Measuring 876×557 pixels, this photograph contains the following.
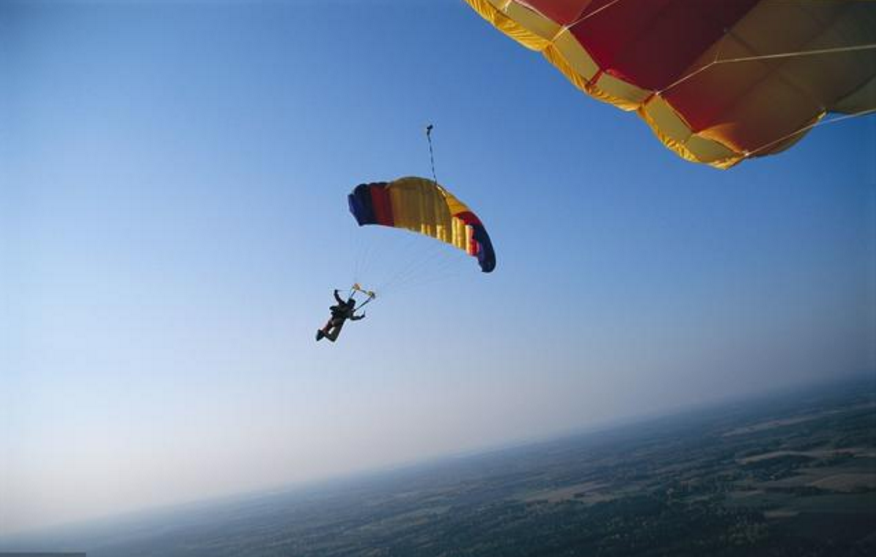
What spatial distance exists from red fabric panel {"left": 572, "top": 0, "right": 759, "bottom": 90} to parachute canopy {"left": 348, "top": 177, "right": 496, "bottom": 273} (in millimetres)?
4717

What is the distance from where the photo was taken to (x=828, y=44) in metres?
4.80

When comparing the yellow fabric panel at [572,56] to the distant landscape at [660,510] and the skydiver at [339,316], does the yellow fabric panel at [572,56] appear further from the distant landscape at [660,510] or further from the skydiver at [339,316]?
the distant landscape at [660,510]

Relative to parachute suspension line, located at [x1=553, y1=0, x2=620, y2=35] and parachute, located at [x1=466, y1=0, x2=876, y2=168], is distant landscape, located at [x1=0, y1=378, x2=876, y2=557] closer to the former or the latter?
parachute, located at [x1=466, y1=0, x2=876, y2=168]

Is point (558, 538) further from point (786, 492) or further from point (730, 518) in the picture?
point (786, 492)

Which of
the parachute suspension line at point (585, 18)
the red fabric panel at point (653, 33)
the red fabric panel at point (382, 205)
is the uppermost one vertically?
the red fabric panel at point (382, 205)

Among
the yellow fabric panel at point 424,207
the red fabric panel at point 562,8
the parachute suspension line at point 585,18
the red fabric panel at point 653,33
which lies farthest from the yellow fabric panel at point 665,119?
the yellow fabric panel at point 424,207

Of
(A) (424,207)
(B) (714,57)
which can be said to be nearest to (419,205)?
(A) (424,207)

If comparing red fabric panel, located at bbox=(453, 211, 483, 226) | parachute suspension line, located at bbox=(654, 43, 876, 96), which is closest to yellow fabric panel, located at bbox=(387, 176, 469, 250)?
red fabric panel, located at bbox=(453, 211, 483, 226)

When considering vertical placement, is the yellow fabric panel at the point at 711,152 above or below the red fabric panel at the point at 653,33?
below

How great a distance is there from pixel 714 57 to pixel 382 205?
6331 mm

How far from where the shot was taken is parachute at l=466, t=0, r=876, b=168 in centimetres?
479

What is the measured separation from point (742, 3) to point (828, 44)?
0.97 metres

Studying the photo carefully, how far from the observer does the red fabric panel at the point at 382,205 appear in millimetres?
9812

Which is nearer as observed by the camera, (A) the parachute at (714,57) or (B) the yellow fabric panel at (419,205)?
(A) the parachute at (714,57)
